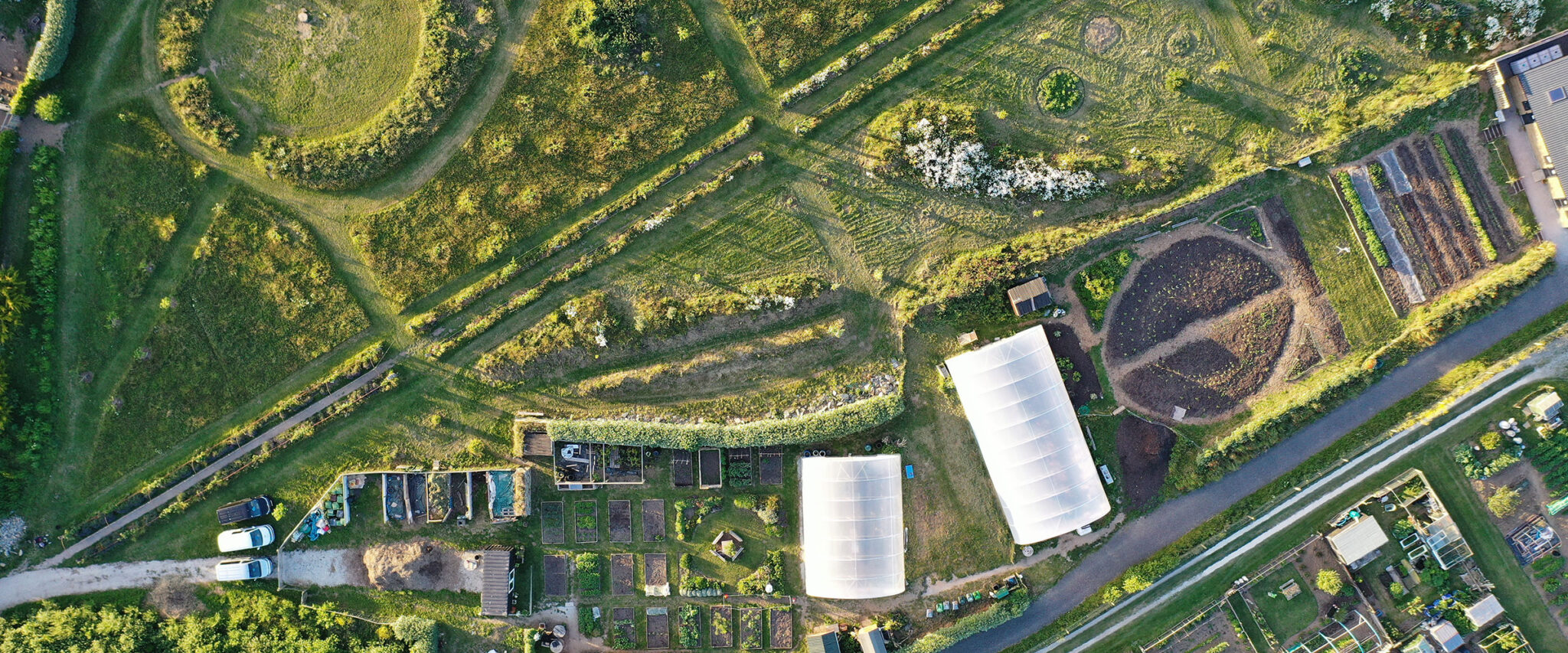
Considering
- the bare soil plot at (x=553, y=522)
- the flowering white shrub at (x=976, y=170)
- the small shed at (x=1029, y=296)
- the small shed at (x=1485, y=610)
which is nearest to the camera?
the small shed at (x=1029, y=296)

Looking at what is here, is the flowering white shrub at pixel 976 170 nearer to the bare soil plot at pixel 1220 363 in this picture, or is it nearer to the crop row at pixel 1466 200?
the bare soil plot at pixel 1220 363

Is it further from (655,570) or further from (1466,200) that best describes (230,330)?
(1466,200)

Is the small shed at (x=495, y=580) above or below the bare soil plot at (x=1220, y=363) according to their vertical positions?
below

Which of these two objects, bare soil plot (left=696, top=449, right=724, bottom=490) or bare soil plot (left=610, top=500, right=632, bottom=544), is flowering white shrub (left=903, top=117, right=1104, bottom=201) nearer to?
bare soil plot (left=696, top=449, right=724, bottom=490)

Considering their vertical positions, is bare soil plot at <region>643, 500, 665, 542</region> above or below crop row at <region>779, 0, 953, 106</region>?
below

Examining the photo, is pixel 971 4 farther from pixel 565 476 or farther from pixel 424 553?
pixel 424 553

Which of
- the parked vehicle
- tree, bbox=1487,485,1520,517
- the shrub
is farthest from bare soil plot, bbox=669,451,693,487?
tree, bbox=1487,485,1520,517

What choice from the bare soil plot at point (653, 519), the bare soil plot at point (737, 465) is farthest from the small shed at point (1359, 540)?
the bare soil plot at point (653, 519)
